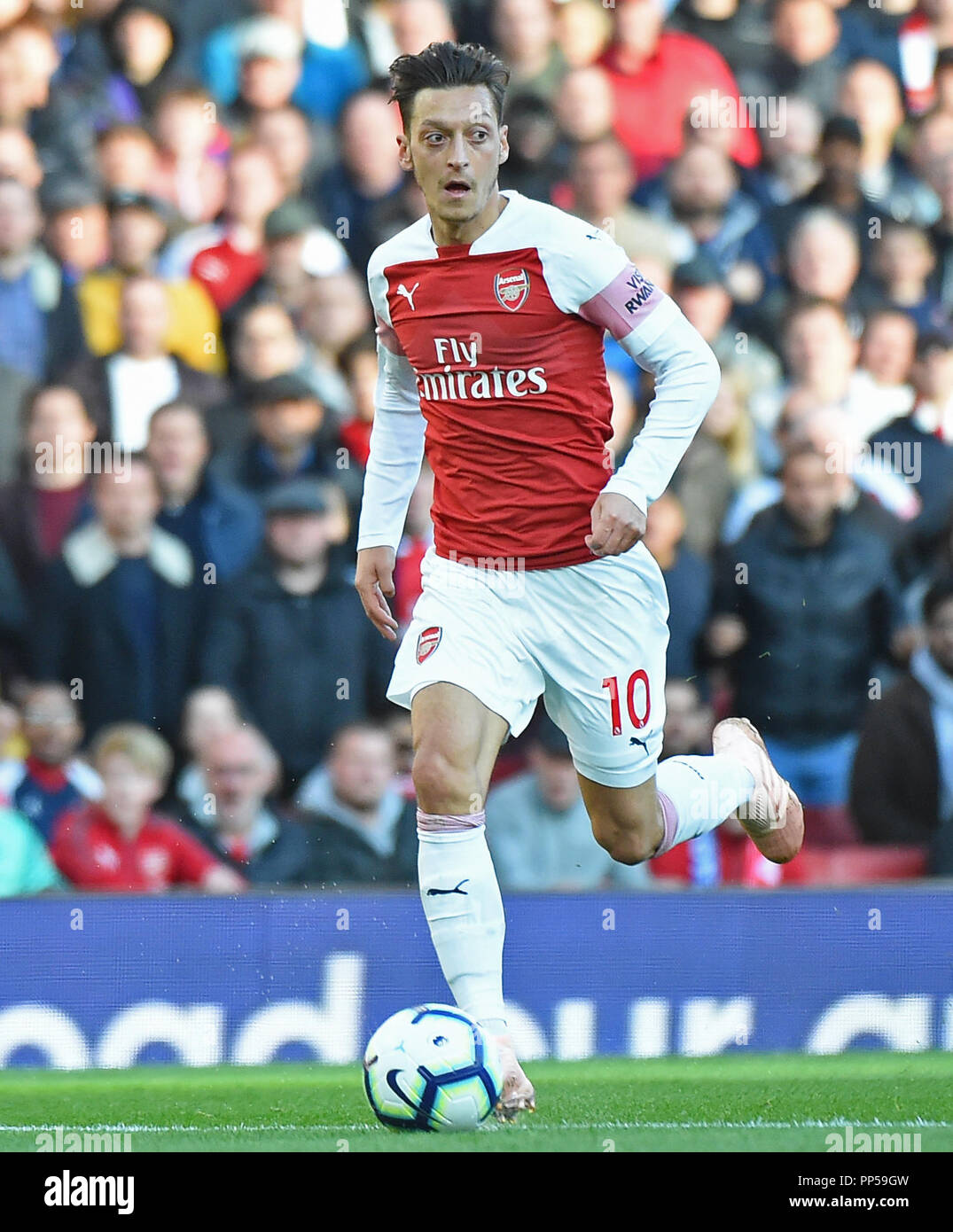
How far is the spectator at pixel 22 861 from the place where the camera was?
6.20 m

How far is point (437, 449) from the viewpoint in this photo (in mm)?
4676

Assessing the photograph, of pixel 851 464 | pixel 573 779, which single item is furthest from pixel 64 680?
pixel 851 464

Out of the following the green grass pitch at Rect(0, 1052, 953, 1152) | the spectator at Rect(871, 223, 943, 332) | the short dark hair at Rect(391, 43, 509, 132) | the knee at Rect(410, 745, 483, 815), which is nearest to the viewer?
the green grass pitch at Rect(0, 1052, 953, 1152)

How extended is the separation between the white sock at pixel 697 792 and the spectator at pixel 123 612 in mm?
1970

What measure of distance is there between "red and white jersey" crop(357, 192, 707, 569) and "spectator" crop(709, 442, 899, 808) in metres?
2.00

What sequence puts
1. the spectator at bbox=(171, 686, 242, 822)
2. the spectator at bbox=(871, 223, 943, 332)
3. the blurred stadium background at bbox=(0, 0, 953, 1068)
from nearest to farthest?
the blurred stadium background at bbox=(0, 0, 953, 1068), the spectator at bbox=(171, 686, 242, 822), the spectator at bbox=(871, 223, 943, 332)

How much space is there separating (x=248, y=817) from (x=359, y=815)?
35cm

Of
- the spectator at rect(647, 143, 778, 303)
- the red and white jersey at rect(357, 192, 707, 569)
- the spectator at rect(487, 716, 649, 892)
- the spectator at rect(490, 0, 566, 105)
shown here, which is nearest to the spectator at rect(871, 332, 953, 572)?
the spectator at rect(647, 143, 778, 303)

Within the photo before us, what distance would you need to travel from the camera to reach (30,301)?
6.66 meters

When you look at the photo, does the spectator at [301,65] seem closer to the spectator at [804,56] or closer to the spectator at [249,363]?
the spectator at [249,363]

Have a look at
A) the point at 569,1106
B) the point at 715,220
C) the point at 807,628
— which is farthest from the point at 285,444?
the point at 569,1106

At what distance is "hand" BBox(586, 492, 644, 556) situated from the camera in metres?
4.21

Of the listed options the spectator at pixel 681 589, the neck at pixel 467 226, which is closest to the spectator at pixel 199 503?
the spectator at pixel 681 589

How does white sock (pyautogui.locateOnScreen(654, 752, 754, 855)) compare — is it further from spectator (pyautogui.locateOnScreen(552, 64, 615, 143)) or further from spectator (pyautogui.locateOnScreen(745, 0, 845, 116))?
spectator (pyautogui.locateOnScreen(745, 0, 845, 116))
